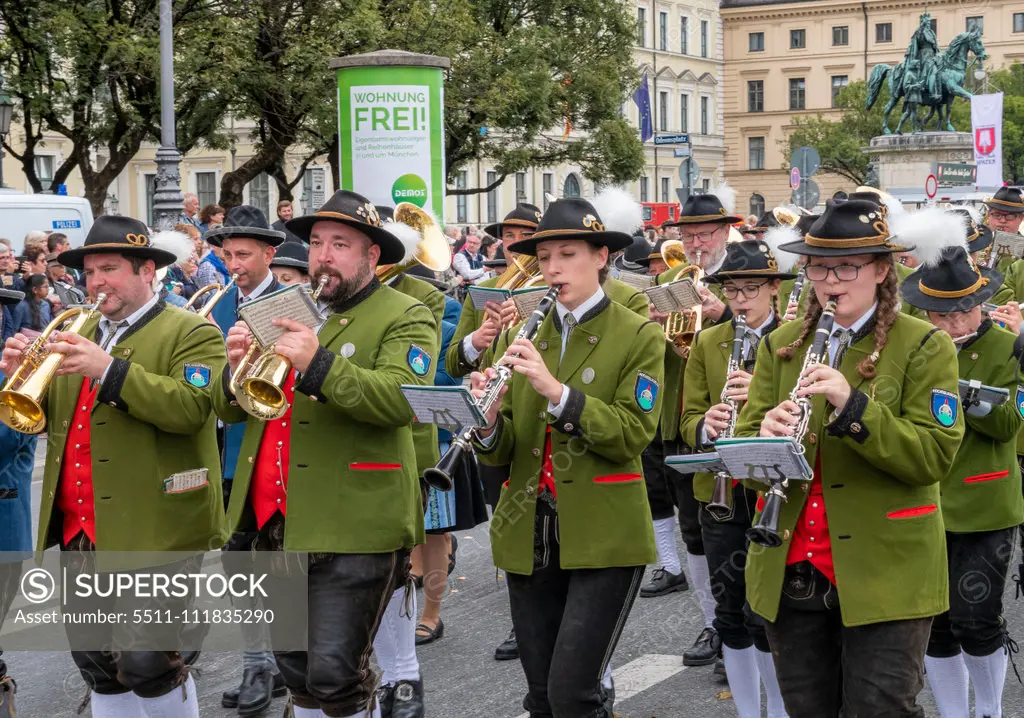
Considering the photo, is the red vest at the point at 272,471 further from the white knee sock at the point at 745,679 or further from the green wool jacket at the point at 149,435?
the white knee sock at the point at 745,679

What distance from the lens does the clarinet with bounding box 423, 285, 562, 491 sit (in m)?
4.77

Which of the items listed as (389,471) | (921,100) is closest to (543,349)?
(389,471)

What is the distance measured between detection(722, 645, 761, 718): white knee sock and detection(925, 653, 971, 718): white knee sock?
2.38ft

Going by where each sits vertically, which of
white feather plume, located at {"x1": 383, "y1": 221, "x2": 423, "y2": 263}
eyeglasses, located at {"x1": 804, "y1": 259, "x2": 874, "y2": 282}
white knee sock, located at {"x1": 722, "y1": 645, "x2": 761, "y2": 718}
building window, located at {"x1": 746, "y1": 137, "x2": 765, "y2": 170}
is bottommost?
→ white knee sock, located at {"x1": 722, "y1": 645, "x2": 761, "y2": 718}

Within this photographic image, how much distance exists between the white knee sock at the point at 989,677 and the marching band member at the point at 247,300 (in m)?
3.04

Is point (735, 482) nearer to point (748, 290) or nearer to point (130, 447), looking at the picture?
point (748, 290)

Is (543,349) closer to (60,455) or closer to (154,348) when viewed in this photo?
(154,348)

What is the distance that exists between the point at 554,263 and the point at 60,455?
2.00 meters

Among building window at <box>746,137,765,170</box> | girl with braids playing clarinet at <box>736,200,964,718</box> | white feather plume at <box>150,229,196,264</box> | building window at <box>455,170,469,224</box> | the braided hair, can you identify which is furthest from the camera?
building window at <box>746,137,765,170</box>

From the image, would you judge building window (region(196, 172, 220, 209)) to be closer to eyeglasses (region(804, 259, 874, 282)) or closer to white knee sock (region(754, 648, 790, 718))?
white knee sock (region(754, 648, 790, 718))

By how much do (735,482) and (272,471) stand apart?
6.61 ft

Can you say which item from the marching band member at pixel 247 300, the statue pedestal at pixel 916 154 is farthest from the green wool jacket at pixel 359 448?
the statue pedestal at pixel 916 154

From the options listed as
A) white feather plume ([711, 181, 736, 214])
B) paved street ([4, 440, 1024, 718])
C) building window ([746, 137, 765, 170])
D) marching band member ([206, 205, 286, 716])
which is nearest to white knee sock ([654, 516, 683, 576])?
paved street ([4, 440, 1024, 718])

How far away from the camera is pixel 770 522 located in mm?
4426
